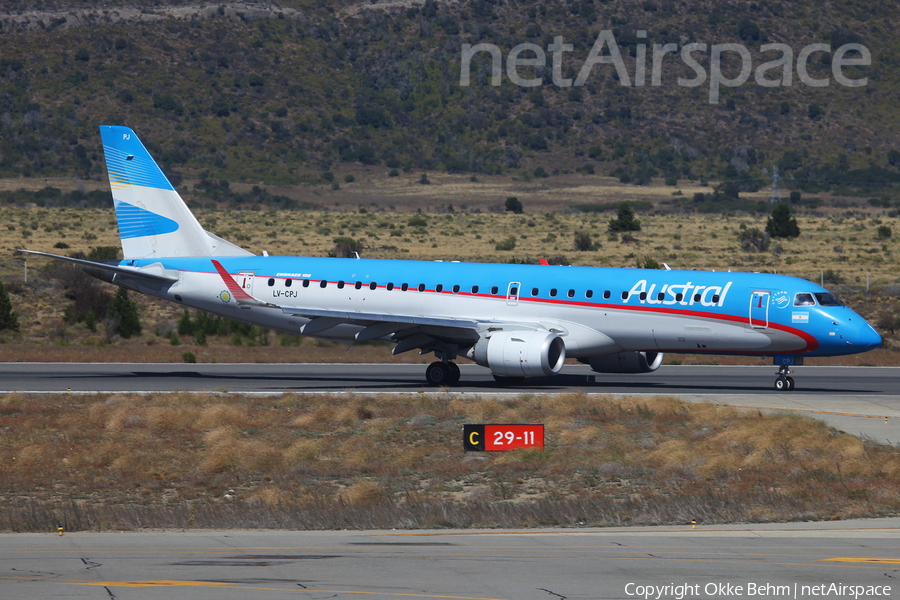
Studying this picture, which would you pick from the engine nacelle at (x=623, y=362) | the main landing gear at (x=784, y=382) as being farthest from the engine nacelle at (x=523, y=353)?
the main landing gear at (x=784, y=382)

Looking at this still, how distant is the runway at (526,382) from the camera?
3088cm

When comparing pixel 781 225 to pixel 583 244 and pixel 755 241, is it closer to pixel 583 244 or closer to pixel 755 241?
pixel 755 241

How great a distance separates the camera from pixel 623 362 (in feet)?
116

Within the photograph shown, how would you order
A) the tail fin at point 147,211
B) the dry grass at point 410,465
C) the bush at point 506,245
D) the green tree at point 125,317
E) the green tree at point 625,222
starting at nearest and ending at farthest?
the dry grass at point 410,465 < the tail fin at point 147,211 < the green tree at point 125,317 < the bush at point 506,245 < the green tree at point 625,222

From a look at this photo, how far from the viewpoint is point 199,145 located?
154625 mm

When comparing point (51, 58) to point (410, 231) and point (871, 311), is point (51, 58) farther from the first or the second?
point (871, 311)

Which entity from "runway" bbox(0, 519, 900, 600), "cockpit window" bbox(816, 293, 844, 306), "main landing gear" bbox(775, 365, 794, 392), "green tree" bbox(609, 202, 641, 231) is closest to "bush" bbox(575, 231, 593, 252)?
"green tree" bbox(609, 202, 641, 231)

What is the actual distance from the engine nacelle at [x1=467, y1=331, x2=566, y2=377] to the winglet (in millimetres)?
7710

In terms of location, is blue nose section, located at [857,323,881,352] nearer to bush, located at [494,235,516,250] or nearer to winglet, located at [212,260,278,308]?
winglet, located at [212,260,278,308]

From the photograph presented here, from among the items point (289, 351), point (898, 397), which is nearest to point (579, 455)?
point (898, 397)

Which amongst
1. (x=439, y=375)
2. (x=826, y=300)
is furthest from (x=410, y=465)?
(x=826, y=300)

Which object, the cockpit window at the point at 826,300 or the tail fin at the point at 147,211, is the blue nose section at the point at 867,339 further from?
the tail fin at the point at 147,211

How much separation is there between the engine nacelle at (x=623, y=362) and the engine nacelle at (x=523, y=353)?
2.59 m

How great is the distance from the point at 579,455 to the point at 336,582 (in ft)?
36.6
